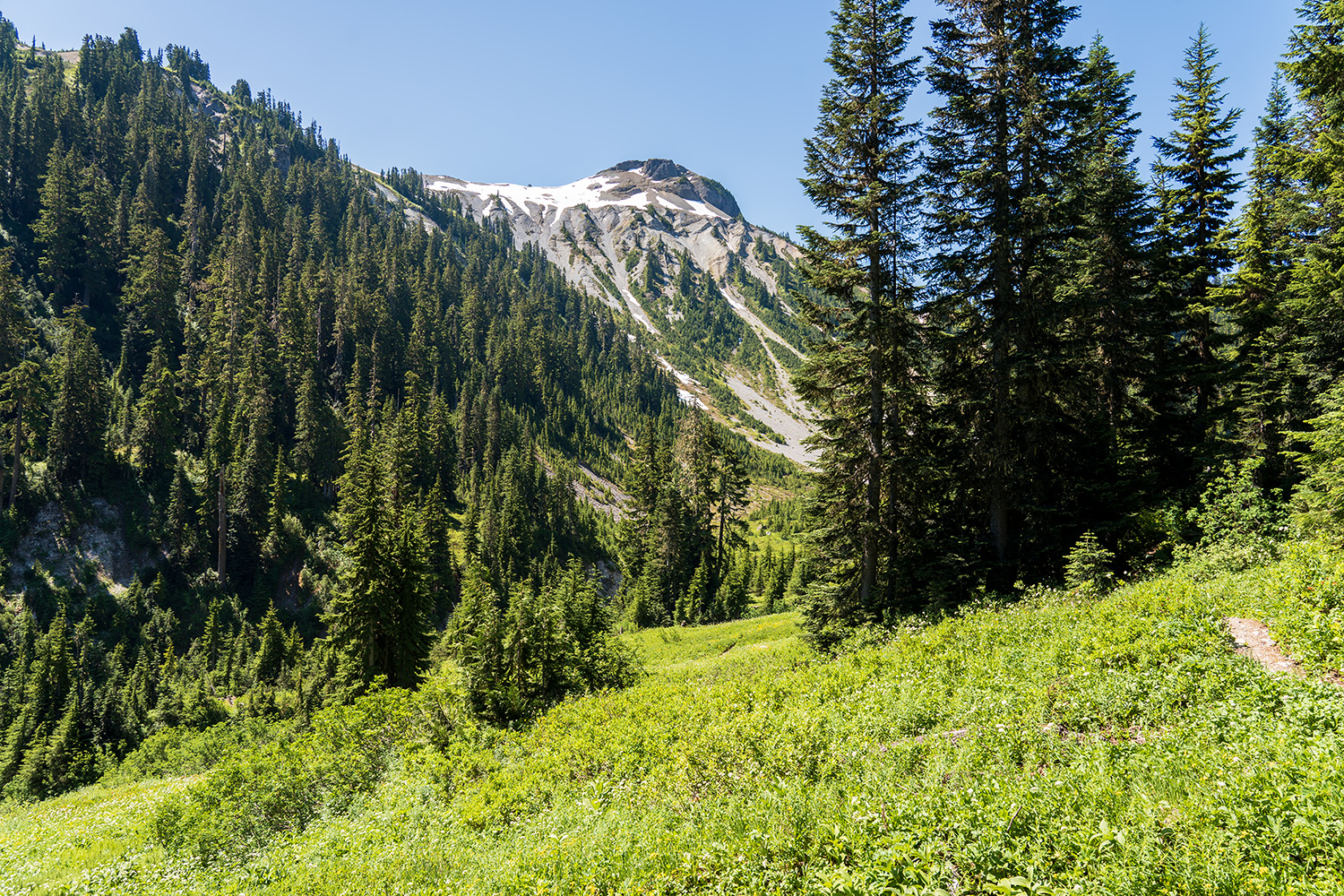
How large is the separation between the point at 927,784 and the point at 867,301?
545 inches

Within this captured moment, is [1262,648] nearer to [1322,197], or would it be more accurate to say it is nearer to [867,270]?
[867,270]

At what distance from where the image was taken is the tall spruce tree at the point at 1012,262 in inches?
642

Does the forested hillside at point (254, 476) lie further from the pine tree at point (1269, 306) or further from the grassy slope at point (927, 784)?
the pine tree at point (1269, 306)

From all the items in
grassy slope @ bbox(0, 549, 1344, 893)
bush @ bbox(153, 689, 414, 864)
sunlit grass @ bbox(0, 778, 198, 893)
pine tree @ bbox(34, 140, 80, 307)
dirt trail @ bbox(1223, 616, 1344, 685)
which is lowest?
sunlit grass @ bbox(0, 778, 198, 893)

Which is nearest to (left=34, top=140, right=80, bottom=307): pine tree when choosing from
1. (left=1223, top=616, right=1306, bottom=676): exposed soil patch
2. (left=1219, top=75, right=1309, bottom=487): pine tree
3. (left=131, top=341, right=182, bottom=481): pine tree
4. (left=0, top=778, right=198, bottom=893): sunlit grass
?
(left=131, top=341, right=182, bottom=481): pine tree

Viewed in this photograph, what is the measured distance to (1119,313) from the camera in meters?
20.1

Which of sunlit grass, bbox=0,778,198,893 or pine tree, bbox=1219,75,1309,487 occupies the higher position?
pine tree, bbox=1219,75,1309,487

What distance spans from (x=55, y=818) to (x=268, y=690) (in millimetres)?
37839

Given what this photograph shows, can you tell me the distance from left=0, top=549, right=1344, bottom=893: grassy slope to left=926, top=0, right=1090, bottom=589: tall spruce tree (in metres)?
4.74

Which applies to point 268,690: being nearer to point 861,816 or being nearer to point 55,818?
point 55,818

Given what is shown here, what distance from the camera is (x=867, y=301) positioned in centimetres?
1695

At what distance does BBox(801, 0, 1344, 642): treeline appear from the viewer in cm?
1617

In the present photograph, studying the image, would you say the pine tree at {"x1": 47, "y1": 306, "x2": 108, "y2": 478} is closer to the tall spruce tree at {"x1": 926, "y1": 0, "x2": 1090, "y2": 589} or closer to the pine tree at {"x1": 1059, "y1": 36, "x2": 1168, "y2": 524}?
the tall spruce tree at {"x1": 926, "y1": 0, "x2": 1090, "y2": 589}

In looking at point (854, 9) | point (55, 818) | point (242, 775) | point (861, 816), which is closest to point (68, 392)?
point (55, 818)
